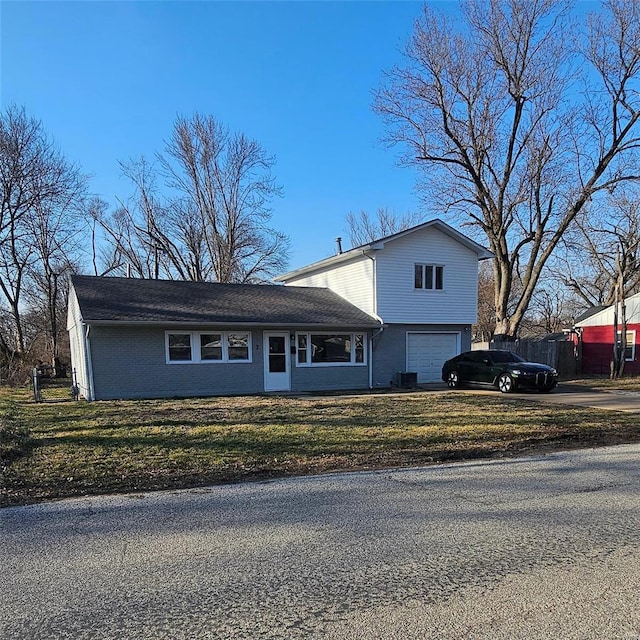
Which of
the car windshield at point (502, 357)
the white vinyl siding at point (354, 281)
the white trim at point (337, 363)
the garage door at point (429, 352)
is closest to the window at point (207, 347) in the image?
the white trim at point (337, 363)

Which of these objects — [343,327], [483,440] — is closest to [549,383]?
[343,327]

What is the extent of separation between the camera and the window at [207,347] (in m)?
15.8

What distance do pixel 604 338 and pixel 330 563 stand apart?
2737cm

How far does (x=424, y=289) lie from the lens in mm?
19047

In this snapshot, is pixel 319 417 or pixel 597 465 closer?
pixel 597 465

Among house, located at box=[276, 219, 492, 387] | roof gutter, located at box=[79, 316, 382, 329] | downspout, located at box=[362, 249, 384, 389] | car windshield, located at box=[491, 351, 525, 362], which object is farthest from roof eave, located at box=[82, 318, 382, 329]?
car windshield, located at box=[491, 351, 525, 362]

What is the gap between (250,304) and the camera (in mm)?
17938

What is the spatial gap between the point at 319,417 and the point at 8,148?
2271 centimetres

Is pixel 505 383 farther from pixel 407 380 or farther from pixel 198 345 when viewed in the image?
pixel 198 345

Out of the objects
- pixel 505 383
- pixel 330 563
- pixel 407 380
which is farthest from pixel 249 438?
pixel 505 383

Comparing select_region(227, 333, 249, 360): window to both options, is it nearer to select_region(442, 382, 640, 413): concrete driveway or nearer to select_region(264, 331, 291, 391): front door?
select_region(264, 331, 291, 391): front door

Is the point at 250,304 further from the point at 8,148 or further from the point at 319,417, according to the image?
the point at 8,148

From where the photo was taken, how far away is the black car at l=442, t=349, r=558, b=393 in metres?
16.1

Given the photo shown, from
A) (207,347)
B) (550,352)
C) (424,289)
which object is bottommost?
(550,352)
